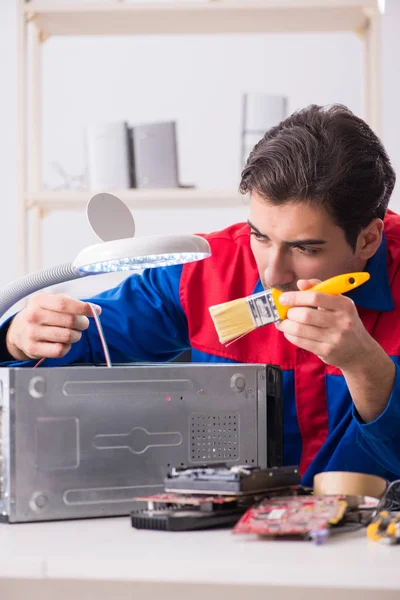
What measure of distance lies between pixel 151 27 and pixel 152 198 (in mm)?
570

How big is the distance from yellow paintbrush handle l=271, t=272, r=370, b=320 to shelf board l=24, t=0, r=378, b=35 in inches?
65.6

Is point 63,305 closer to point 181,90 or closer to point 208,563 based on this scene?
point 208,563

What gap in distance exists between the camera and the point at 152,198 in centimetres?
261

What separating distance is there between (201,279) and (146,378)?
57 cm

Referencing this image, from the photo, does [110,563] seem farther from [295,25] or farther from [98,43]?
[98,43]

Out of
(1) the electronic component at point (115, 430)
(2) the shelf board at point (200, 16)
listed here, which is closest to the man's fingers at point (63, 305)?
(1) the electronic component at point (115, 430)

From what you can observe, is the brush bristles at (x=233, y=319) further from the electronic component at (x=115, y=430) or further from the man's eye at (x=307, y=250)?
the man's eye at (x=307, y=250)

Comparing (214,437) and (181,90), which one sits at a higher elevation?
(181,90)

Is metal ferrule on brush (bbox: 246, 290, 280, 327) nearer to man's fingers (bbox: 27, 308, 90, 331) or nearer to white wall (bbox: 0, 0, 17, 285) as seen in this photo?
man's fingers (bbox: 27, 308, 90, 331)

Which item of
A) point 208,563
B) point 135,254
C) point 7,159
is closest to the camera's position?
point 208,563

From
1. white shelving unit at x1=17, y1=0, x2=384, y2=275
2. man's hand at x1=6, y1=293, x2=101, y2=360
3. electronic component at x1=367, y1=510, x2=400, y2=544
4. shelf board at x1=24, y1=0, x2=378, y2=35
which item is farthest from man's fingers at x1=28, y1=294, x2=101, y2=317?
shelf board at x1=24, y1=0, x2=378, y2=35

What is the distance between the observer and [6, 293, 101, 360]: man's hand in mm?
1204

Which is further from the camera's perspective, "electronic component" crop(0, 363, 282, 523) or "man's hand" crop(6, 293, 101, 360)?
"man's hand" crop(6, 293, 101, 360)

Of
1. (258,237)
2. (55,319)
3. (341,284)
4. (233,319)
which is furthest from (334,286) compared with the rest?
(55,319)
